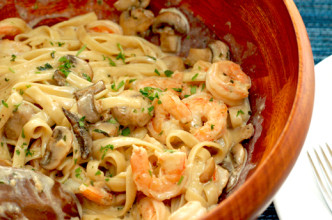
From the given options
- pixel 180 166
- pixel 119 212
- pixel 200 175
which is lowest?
pixel 119 212

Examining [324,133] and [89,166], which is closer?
[89,166]

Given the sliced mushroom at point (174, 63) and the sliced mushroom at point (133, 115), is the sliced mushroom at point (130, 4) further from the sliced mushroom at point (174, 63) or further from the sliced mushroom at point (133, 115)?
the sliced mushroom at point (133, 115)

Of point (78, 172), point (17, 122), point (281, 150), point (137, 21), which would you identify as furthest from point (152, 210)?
point (137, 21)

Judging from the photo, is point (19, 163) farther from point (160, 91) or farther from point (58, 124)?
point (160, 91)

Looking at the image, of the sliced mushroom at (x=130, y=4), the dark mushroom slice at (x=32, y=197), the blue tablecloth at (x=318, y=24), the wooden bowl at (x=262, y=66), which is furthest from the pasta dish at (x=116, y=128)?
the blue tablecloth at (x=318, y=24)

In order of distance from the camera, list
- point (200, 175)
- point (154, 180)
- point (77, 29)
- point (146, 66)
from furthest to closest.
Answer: point (77, 29) → point (146, 66) → point (200, 175) → point (154, 180)

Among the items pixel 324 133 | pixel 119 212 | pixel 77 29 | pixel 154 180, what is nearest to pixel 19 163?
pixel 119 212

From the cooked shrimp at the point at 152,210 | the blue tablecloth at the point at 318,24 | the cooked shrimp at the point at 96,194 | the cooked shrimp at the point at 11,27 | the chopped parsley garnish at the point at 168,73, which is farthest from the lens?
the blue tablecloth at the point at 318,24
